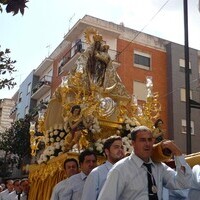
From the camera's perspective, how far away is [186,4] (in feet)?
29.5

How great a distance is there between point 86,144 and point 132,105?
5.71 ft

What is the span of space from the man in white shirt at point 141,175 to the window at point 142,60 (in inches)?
817

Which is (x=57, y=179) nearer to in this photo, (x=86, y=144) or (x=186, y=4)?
(x=86, y=144)

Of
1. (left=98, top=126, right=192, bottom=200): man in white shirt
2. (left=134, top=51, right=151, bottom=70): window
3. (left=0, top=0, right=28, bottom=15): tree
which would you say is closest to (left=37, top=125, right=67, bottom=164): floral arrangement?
(left=98, top=126, right=192, bottom=200): man in white shirt

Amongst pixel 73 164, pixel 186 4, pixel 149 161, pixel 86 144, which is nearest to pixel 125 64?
pixel 186 4

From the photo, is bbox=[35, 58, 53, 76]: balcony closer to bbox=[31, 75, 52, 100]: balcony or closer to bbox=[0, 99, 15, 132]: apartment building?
bbox=[31, 75, 52, 100]: balcony

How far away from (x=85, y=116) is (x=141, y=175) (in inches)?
159

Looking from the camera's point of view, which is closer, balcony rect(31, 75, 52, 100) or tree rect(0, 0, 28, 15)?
tree rect(0, 0, 28, 15)

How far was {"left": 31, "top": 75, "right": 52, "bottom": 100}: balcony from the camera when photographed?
27784 mm

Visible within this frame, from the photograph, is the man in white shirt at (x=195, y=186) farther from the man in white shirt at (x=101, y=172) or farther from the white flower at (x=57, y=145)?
the white flower at (x=57, y=145)

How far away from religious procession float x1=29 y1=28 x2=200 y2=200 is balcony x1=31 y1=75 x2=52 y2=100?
19.2 m

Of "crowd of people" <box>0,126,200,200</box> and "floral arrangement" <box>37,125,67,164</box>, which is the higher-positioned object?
"floral arrangement" <box>37,125,67,164</box>

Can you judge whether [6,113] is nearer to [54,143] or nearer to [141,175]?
[54,143]

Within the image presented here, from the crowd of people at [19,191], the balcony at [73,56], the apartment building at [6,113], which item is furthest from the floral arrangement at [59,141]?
the apartment building at [6,113]
